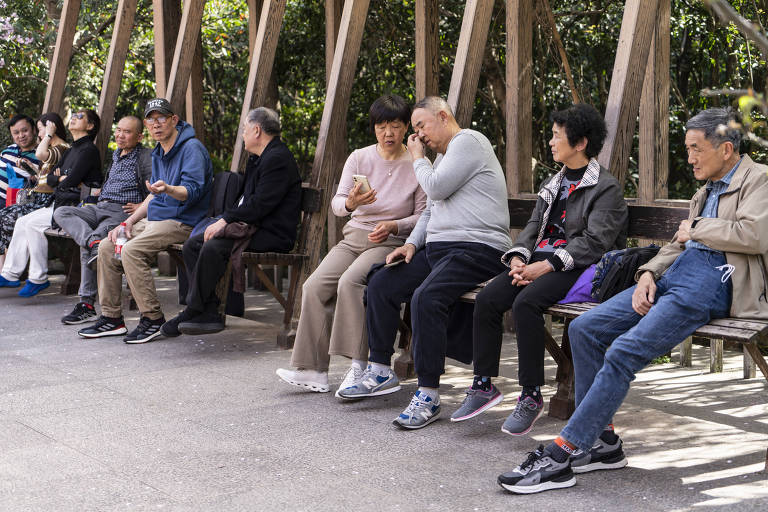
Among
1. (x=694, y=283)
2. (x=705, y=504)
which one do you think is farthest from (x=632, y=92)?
(x=705, y=504)

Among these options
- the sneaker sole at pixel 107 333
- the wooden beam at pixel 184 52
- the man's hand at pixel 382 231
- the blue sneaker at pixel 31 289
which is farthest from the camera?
the blue sneaker at pixel 31 289

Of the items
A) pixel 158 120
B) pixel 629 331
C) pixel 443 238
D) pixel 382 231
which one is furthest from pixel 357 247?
pixel 158 120

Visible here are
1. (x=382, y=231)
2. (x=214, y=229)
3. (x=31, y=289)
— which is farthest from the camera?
(x=31, y=289)

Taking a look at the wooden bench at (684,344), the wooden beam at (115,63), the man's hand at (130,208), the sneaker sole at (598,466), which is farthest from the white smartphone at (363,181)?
the wooden beam at (115,63)

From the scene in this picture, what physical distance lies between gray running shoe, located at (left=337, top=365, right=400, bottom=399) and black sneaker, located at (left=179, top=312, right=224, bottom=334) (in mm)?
1584

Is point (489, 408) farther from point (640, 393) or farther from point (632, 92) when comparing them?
point (632, 92)

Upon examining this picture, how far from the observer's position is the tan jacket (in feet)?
12.1

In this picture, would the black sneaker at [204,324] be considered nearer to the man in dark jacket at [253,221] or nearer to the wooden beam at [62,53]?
the man in dark jacket at [253,221]

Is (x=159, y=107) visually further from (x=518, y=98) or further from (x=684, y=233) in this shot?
(x=684, y=233)

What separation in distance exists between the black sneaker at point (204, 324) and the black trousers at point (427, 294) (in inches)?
62.8

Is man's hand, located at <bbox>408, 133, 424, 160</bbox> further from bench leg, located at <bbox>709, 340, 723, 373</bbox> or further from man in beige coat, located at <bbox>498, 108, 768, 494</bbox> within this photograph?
bench leg, located at <bbox>709, 340, 723, 373</bbox>

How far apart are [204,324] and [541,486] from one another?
3169mm

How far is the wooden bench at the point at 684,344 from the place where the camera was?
3.66 m

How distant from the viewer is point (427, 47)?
7.49 m
